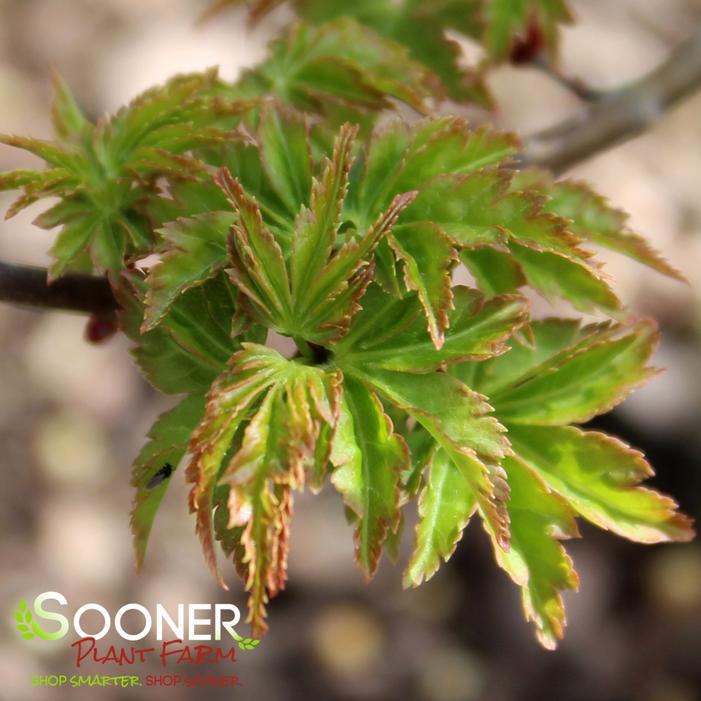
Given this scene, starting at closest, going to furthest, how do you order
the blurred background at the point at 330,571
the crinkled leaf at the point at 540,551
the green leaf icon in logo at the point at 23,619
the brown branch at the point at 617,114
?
the crinkled leaf at the point at 540,551 → the brown branch at the point at 617,114 → the green leaf icon in logo at the point at 23,619 → the blurred background at the point at 330,571

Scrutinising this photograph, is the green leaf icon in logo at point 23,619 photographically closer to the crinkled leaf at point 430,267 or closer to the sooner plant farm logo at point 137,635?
the sooner plant farm logo at point 137,635

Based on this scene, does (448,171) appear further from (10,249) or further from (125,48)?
(125,48)

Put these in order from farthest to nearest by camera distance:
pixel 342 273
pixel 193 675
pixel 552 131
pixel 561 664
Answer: pixel 561 664, pixel 193 675, pixel 552 131, pixel 342 273

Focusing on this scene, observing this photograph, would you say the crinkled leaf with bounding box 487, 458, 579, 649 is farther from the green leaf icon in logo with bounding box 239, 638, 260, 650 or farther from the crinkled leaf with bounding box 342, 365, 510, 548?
the green leaf icon in logo with bounding box 239, 638, 260, 650

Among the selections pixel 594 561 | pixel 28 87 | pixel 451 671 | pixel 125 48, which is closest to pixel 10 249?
pixel 28 87

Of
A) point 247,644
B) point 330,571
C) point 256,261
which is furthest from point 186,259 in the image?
point 330,571

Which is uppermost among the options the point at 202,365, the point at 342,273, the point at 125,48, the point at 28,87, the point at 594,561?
the point at 342,273

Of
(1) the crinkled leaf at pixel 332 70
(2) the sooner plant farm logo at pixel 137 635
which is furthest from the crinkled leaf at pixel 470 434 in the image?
(2) the sooner plant farm logo at pixel 137 635
